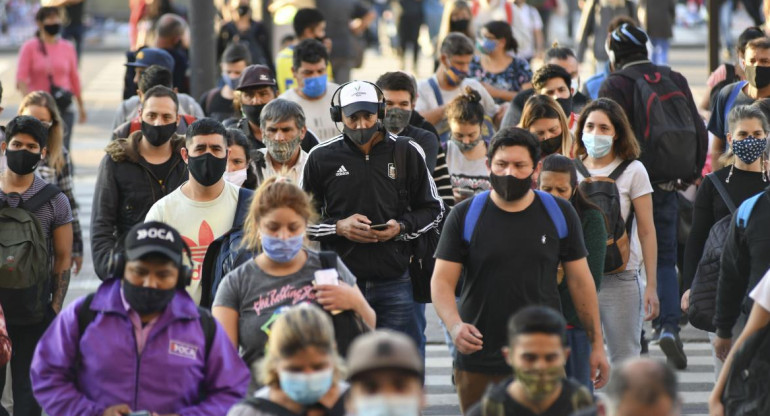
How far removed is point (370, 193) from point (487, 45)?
16.1ft

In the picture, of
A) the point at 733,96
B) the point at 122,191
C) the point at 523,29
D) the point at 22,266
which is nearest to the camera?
the point at 22,266

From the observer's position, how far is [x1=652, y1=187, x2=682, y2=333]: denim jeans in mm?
10578

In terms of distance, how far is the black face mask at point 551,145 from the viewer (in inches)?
373

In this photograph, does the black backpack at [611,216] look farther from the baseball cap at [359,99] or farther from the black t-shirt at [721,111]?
the black t-shirt at [721,111]

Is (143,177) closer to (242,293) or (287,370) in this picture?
(242,293)

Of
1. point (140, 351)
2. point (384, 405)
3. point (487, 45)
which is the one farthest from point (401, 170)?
point (487, 45)

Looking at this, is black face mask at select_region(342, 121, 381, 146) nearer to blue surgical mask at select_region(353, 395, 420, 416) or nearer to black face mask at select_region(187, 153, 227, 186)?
black face mask at select_region(187, 153, 227, 186)

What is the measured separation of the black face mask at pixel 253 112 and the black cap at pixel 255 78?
0.14m

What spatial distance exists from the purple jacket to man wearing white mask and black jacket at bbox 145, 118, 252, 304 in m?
1.58

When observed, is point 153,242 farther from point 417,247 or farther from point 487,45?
point 487,45

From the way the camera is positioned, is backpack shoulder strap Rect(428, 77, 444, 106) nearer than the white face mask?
No

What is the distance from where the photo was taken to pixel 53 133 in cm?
1047

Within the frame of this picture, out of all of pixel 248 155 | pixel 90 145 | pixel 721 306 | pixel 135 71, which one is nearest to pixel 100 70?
pixel 90 145

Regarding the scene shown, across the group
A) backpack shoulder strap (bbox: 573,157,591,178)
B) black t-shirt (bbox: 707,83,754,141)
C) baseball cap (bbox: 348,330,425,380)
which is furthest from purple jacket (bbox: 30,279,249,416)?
black t-shirt (bbox: 707,83,754,141)
